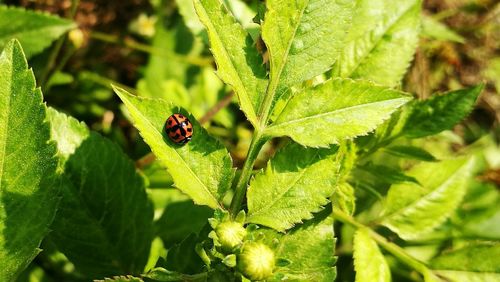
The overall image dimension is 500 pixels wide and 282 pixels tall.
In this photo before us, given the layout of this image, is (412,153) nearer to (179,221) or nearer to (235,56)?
(235,56)

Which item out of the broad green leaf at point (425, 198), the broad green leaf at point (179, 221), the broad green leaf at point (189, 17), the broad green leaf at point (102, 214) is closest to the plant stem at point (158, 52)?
the broad green leaf at point (189, 17)

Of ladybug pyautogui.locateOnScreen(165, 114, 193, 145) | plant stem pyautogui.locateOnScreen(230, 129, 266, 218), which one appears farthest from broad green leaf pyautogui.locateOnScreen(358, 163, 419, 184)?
ladybug pyautogui.locateOnScreen(165, 114, 193, 145)

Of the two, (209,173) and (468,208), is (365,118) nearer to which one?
(209,173)

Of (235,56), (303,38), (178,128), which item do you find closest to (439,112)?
(303,38)

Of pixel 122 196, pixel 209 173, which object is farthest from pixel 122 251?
pixel 209 173

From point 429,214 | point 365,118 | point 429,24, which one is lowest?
point 429,214

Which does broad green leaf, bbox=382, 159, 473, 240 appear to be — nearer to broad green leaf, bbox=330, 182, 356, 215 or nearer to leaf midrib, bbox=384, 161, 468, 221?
leaf midrib, bbox=384, 161, 468, 221

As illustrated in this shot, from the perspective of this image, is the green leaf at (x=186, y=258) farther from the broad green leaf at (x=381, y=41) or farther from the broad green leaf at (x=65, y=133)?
the broad green leaf at (x=381, y=41)
